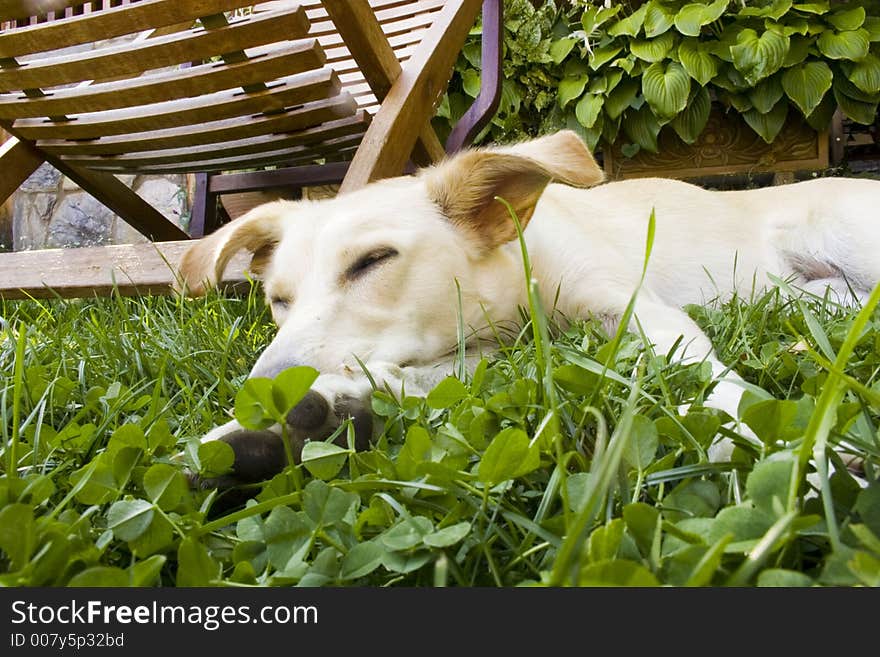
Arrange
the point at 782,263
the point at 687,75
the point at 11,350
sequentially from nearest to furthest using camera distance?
the point at 11,350, the point at 782,263, the point at 687,75

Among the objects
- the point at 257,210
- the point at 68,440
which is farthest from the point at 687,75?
the point at 68,440

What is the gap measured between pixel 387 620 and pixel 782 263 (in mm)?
2413

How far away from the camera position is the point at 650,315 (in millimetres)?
1534

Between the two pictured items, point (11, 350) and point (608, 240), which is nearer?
point (11, 350)

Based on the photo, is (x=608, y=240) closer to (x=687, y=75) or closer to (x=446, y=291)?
(x=446, y=291)

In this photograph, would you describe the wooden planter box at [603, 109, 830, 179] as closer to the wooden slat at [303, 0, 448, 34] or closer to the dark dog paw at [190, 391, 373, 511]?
the wooden slat at [303, 0, 448, 34]

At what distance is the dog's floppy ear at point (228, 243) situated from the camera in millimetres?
1911

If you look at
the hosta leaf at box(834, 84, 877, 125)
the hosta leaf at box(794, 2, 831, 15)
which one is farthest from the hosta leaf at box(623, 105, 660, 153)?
the hosta leaf at box(834, 84, 877, 125)

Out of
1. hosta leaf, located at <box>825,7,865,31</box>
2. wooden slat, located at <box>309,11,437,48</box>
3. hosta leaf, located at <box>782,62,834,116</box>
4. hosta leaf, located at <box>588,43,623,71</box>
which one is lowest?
hosta leaf, located at <box>782,62,834,116</box>

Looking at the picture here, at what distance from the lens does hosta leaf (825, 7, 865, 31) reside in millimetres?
4605

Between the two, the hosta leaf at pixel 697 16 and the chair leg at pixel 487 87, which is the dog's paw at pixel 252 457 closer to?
the chair leg at pixel 487 87

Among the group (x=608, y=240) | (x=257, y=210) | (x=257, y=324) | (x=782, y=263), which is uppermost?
(x=257, y=210)

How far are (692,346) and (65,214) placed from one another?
794cm

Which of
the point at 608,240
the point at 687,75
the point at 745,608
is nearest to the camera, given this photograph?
the point at 745,608
